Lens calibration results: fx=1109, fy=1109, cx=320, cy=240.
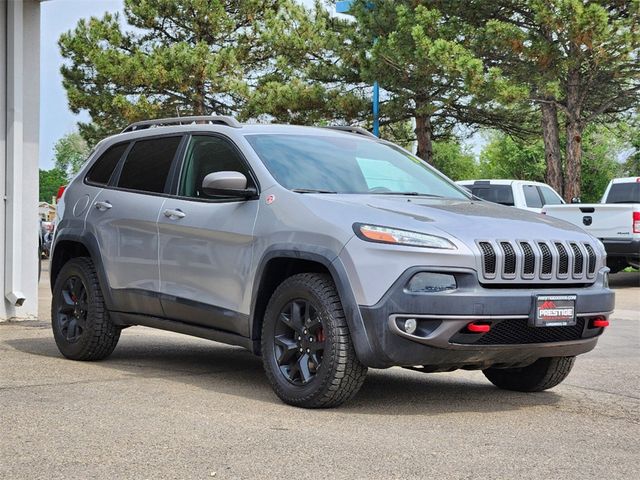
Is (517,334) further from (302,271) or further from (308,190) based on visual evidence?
(308,190)

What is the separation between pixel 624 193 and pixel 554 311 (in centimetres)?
1576

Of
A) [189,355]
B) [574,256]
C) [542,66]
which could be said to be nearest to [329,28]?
[542,66]

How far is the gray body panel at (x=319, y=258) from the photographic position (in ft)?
19.9

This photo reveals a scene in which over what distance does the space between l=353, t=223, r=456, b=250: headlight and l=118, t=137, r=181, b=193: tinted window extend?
226 cm

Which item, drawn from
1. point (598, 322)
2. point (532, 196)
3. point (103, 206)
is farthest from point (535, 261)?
point (532, 196)

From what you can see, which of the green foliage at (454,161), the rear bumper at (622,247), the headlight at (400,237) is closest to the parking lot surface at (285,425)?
the headlight at (400,237)

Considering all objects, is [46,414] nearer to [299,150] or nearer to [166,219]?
[166,219]

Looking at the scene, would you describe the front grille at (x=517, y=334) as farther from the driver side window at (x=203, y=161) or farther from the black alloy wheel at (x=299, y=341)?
the driver side window at (x=203, y=161)

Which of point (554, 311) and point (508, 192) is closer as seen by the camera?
point (554, 311)

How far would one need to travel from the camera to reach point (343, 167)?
732cm

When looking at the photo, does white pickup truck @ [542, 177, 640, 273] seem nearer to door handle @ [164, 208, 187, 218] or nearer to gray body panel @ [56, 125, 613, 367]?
gray body panel @ [56, 125, 613, 367]

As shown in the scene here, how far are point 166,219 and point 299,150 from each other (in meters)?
1.08

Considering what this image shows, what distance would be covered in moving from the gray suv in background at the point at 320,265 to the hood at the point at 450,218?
0.02 m

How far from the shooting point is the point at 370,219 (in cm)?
631
